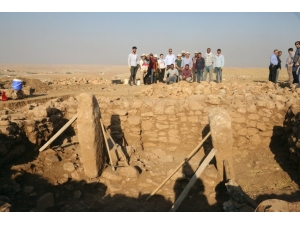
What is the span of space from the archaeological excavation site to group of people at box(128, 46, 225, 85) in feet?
15.3

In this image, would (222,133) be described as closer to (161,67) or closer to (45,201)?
(45,201)

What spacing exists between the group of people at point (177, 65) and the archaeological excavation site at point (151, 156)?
4.67 meters

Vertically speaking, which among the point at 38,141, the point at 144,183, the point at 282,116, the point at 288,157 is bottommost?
the point at 144,183

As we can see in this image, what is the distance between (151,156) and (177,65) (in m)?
7.29

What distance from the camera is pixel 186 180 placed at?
553 cm

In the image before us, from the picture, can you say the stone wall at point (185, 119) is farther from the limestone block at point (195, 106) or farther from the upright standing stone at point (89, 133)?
the upright standing stone at point (89, 133)

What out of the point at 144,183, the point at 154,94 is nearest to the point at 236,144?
the point at 144,183

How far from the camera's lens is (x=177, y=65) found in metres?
12.8

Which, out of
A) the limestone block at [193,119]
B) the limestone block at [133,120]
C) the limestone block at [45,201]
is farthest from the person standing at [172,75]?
the limestone block at [45,201]

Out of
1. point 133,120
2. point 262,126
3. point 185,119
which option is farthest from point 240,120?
point 133,120

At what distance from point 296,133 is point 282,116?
138 cm

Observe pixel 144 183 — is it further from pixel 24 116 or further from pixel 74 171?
pixel 24 116

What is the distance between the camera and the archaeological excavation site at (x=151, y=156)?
4727 millimetres

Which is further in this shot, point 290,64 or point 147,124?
point 290,64
